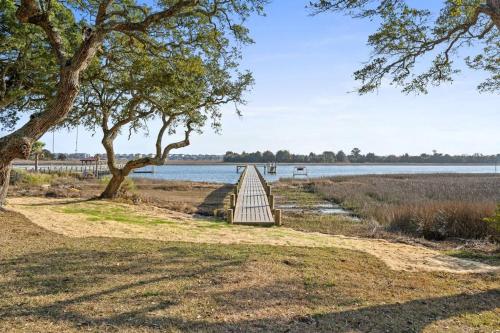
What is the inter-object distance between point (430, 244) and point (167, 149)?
1046cm

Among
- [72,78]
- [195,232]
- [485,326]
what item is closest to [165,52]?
[72,78]

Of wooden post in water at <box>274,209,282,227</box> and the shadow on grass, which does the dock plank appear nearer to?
wooden post in water at <box>274,209,282,227</box>

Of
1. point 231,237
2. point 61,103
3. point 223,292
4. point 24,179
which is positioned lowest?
point 231,237

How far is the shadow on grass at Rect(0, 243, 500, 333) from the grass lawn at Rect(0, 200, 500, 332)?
11mm

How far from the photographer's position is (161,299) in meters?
5.10

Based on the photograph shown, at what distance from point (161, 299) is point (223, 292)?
76cm

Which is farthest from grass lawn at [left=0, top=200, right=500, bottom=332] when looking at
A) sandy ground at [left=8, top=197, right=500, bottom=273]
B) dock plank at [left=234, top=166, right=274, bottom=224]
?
dock plank at [left=234, top=166, right=274, bottom=224]

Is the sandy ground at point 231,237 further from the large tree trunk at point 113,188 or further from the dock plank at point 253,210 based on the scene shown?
the large tree trunk at point 113,188

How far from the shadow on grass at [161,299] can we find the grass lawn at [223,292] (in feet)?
0.04

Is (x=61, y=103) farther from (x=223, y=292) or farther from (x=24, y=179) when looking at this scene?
(x=24, y=179)

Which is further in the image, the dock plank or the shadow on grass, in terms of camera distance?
the dock plank

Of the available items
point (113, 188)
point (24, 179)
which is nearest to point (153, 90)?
point (113, 188)

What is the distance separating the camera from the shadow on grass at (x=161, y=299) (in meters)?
4.45

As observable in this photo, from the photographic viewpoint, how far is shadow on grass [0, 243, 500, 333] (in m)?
4.45
